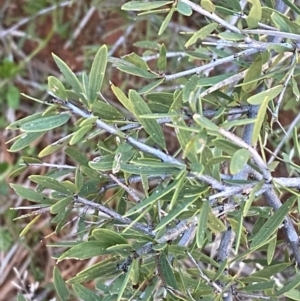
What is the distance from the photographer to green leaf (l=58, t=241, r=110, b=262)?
475 mm

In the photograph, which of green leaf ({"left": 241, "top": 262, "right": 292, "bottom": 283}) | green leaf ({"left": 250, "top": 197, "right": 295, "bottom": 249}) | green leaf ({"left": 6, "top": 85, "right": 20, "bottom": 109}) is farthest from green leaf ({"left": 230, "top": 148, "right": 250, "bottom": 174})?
green leaf ({"left": 6, "top": 85, "right": 20, "bottom": 109})

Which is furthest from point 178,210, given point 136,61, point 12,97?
point 12,97

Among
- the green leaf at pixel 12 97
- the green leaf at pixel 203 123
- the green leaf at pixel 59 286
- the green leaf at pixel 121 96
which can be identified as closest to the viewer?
the green leaf at pixel 203 123

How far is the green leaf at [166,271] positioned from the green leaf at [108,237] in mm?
40

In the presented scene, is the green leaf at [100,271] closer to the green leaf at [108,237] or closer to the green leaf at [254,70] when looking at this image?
the green leaf at [108,237]

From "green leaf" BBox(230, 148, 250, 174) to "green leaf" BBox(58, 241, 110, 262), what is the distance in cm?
17

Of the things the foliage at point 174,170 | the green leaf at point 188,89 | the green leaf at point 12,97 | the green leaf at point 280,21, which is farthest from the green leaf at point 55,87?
the green leaf at point 12,97

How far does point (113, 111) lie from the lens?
1.64 ft

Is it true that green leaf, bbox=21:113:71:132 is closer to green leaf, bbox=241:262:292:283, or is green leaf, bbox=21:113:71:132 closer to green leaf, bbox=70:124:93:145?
green leaf, bbox=70:124:93:145

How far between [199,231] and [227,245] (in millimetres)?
179

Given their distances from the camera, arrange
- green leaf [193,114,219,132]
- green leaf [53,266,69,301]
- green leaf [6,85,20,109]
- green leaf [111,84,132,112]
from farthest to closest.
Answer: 1. green leaf [6,85,20,109]
2. green leaf [53,266,69,301]
3. green leaf [111,84,132,112]
4. green leaf [193,114,219,132]

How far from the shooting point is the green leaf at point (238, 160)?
374 millimetres

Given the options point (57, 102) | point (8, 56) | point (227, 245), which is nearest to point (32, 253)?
point (8, 56)

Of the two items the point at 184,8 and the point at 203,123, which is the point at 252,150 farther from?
the point at 184,8
